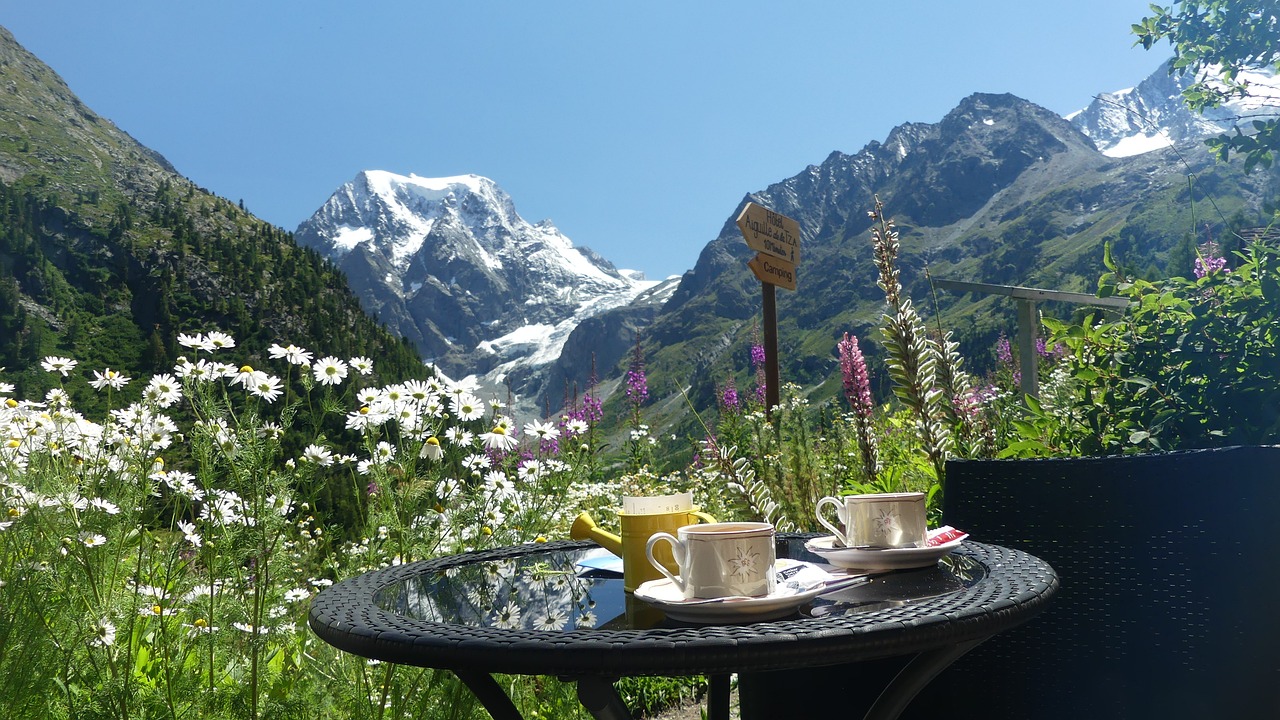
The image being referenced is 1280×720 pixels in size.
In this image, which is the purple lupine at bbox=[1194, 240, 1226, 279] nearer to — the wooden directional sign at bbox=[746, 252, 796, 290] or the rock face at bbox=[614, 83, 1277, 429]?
the wooden directional sign at bbox=[746, 252, 796, 290]

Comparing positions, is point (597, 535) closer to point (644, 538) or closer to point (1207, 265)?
point (644, 538)

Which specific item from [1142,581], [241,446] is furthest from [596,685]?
[241,446]

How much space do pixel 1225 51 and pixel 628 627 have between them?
3.00m

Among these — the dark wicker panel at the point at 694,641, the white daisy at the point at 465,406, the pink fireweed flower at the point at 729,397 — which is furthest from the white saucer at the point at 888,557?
the pink fireweed flower at the point at 729,397

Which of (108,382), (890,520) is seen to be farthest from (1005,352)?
(108,382)

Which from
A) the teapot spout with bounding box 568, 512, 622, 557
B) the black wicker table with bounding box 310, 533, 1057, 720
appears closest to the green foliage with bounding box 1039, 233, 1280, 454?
the black wicker table with bounding box 310, 533, 1057, 720

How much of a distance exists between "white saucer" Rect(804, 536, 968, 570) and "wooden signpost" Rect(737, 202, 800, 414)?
11.7 feet

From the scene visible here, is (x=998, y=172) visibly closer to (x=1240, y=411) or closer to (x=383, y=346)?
(x=383, y=346)

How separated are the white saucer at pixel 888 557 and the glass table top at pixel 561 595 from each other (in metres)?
0.02

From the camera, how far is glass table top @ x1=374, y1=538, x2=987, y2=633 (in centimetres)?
128

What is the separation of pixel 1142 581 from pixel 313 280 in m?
101

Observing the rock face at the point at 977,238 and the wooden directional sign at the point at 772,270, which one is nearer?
the wooden directional sign at the point at 772,270

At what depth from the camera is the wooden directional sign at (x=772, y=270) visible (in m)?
5.27

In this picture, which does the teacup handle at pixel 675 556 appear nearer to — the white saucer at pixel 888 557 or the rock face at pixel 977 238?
the white saucer at pixel 888 557
